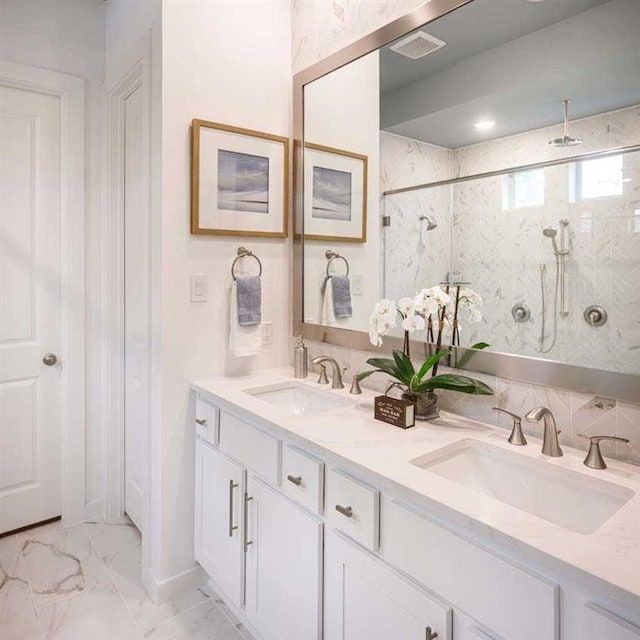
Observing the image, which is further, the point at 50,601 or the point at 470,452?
the point at 50,601

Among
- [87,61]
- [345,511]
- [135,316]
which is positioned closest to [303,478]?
[345,511]

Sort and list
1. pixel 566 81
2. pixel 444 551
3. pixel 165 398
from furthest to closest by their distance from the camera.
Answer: pixel 165 398 < pixel 566 81 < pixel 444 551

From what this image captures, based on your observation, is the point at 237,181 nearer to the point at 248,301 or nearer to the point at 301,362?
the point at 248,301

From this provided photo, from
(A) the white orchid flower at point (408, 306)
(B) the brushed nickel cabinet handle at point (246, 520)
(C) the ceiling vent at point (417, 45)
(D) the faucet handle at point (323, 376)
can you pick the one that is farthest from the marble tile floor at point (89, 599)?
(C) the ceiling vent at point (417, 45)

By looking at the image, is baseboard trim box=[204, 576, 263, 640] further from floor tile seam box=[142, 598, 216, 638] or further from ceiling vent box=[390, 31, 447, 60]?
ceiling vent box=[390, 31, 447, 60]

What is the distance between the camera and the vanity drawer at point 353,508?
1.13m

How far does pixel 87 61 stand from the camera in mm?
2453

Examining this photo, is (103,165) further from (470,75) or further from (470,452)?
(470,452)

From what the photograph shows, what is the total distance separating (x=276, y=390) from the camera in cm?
198

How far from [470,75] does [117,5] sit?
179 centimetres

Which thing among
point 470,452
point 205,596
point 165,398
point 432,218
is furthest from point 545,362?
point 205,596

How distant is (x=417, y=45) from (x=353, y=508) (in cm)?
154

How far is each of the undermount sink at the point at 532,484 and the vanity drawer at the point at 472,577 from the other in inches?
7.1

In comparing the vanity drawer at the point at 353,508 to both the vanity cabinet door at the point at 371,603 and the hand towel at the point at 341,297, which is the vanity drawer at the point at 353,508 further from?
the hand towel at the point at 341,297
